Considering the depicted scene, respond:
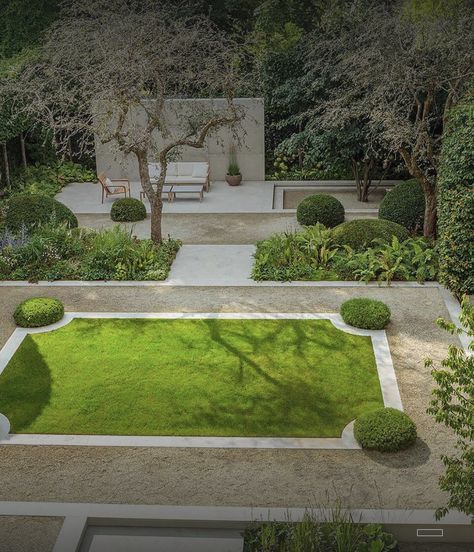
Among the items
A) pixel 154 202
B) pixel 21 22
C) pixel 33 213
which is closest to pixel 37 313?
pixel 154 202

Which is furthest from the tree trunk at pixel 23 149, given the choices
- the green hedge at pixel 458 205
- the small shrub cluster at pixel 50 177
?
the green hedge at pixel 458 205

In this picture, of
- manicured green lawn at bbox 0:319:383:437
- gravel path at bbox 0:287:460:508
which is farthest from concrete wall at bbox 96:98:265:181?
gravel path at bbox 0:287:460:508

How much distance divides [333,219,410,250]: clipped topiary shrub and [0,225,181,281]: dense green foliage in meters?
3.68

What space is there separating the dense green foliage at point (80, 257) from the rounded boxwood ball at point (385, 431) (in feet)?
22.4

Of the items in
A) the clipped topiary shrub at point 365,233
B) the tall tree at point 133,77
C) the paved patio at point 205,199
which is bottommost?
the paved patio at point 205,199

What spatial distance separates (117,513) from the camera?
898cm

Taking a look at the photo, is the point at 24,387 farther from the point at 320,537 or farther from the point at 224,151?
the point at 224,151

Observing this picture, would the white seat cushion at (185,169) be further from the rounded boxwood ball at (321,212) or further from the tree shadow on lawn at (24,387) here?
the tree shadow on lawn at (24,387)

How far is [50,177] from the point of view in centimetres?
2439

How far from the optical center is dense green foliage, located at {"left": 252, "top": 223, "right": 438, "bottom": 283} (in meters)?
16.1

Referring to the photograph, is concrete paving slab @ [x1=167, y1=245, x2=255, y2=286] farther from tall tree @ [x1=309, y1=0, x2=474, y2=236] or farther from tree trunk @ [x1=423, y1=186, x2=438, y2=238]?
tree trunk @ [x1=423, y1=186, x2=438, y2=238]

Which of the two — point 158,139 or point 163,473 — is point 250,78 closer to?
point 158,139

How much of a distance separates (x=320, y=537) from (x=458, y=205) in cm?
815

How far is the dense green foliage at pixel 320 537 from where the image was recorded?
26.8ft
